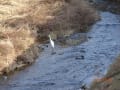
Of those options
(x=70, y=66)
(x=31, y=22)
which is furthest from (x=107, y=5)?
(x=70, y=66)

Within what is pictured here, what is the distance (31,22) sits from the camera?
757 inches

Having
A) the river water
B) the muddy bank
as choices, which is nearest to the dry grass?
the river water

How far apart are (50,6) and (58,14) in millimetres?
1322

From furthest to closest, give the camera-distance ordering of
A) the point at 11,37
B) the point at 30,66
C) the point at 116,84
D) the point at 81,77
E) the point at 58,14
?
the point at 58,14 → the point at 11,37 → the point at 30,66 → the point at 81,77 → the point at 116,84

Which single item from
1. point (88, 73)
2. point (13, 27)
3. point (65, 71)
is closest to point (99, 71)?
point (88, 73)

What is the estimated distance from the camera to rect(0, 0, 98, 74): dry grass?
51.1ft

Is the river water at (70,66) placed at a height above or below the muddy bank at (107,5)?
above

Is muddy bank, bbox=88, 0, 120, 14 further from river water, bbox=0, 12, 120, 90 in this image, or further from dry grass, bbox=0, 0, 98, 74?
river water, bbox=0, 12, 120, 90

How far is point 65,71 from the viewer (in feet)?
46.3

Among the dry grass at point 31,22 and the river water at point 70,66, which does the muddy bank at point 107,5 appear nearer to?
the dry grass at point 31,22

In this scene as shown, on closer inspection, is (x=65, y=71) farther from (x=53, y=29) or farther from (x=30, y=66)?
(x=53, y=29)

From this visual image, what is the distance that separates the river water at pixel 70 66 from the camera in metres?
12.9

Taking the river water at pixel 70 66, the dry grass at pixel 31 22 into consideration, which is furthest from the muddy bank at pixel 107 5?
the river water at pixel 70 66

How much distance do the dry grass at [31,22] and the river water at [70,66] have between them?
825 mm
